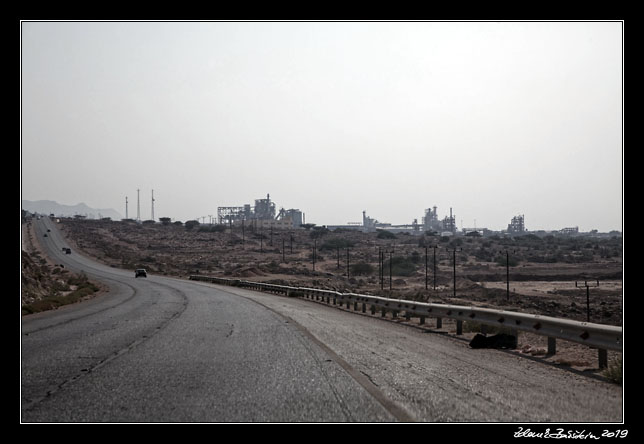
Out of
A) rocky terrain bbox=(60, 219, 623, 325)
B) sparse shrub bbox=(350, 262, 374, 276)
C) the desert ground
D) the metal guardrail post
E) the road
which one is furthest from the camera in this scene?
sparse shrub bbox=(350, 262, 374, 276)

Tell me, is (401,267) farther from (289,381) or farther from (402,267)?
(289,381)

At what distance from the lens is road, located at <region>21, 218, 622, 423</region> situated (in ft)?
24.7

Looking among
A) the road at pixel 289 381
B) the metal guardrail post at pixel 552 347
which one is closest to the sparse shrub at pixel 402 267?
the road at pixel 289 381

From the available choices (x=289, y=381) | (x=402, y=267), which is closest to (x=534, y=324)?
(x=289, y=381)

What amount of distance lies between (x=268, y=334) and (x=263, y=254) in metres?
128

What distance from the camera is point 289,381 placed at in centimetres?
959

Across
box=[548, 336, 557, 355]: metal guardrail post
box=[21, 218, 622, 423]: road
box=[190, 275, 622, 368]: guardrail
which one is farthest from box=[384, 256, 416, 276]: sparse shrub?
box=[548, 336, 557, 355]: metal guardrail post

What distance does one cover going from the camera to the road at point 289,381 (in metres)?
7.54

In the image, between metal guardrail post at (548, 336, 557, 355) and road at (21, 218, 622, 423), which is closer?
road at (21, 218, 622, 423)

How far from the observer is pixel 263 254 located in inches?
5699

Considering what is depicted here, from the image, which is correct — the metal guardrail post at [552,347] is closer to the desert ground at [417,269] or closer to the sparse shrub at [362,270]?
the desert ground at [417,269]

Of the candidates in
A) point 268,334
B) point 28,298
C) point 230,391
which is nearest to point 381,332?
point 268,334

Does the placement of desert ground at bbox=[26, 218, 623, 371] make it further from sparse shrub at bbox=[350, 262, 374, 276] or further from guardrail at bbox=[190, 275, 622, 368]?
guardrail at bbox=[190, 275, 622, 368]

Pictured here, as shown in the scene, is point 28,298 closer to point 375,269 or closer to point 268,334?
point 268,334
